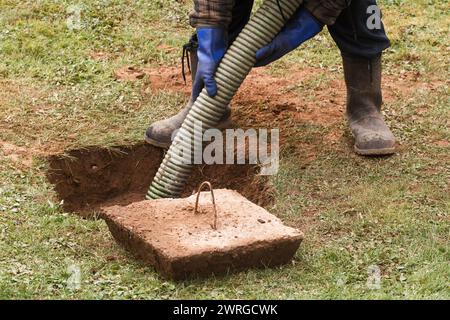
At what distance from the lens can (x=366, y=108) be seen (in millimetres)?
5695

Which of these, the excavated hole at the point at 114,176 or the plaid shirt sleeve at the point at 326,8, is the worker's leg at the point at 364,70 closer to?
the plaid shirt sleeve at the point at 326,8

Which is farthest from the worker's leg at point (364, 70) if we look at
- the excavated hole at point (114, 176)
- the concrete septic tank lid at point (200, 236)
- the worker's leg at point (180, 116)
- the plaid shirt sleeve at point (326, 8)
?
the concrete septic tank lid at point (200, 236)

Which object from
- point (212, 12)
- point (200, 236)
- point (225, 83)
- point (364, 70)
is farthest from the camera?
point (364, 70)

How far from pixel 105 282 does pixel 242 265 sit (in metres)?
0.56

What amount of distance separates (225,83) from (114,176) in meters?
1.04

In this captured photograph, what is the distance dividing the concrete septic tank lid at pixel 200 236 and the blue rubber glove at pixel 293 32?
0.85 metres

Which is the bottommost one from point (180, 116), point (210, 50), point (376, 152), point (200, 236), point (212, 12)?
point (200, 236)

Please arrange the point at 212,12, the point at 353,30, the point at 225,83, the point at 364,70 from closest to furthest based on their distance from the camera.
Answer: the point at 225,83
the point at 212,12
the point at 353,30
the point at 364,70

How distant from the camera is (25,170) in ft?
17.0

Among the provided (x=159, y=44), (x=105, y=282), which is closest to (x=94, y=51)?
(x=159, y=44)

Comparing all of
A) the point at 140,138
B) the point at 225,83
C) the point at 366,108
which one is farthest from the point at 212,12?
the point at 366,108

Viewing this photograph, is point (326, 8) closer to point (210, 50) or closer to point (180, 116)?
point (210, 50)

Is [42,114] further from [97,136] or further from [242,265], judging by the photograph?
[242,265]

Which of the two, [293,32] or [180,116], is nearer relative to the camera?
[293,32]
